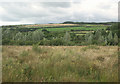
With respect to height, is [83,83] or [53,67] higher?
[53,67]

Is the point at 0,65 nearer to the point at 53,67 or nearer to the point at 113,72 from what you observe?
the point at 53,67

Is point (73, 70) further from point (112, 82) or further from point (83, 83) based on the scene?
point (112, 82)

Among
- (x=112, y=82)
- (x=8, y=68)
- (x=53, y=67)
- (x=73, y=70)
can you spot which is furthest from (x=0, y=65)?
(x=112, y=82)

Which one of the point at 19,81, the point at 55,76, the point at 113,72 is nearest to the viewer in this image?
the point at 19,81

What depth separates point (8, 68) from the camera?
13.8 ft

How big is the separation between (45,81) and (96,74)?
6.35 ft

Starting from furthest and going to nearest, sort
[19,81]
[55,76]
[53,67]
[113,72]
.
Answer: [53,67], [113,72], [55,76], [19,81]

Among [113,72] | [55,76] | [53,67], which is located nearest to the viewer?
[55,76]

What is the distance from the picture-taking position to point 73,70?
433cm

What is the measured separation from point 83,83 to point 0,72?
10.0 ft

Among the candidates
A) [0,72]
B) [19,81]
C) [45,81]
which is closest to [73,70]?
[45,81]

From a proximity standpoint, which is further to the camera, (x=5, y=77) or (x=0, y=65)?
(x=0, y=65)

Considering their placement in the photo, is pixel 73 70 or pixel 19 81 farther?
pixel 73 70

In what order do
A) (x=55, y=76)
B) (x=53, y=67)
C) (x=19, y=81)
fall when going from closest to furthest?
(x=19, y=81)
(x=55, y=76)
(x=53, y=67)
